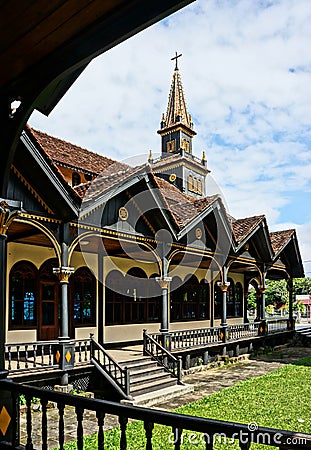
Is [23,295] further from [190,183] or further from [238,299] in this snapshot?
[190,183]

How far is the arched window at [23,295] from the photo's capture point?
12977 millimetres

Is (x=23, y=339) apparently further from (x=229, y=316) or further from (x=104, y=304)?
(x=229, y=316)

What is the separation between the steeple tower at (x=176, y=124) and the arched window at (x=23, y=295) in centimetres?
4703

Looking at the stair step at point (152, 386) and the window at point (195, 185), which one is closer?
the stair step at point (152, 386)

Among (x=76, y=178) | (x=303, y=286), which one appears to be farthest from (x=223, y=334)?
(x=303, y=286)

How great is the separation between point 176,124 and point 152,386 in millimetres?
49868

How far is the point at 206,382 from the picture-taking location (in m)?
13.5

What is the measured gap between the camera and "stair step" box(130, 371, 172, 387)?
1154cm

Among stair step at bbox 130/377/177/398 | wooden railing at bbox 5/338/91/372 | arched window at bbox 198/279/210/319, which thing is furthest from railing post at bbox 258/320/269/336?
wooden railing at bbox 5/338/91/372

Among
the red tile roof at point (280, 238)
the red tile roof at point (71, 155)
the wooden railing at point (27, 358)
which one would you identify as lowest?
the wooden railing at point (27, 358)

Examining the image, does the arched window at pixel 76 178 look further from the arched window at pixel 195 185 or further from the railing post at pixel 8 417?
the arched window at pixel 195 185

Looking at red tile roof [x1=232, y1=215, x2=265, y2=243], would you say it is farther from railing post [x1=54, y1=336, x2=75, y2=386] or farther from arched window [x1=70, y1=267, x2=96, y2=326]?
railing post [x1=54, y1=336, x2=75, y2=386]

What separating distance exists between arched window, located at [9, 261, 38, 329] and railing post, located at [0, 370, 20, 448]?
9.10 m

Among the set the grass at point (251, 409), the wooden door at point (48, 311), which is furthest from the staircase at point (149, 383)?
the wooden door at point (48, 311)
